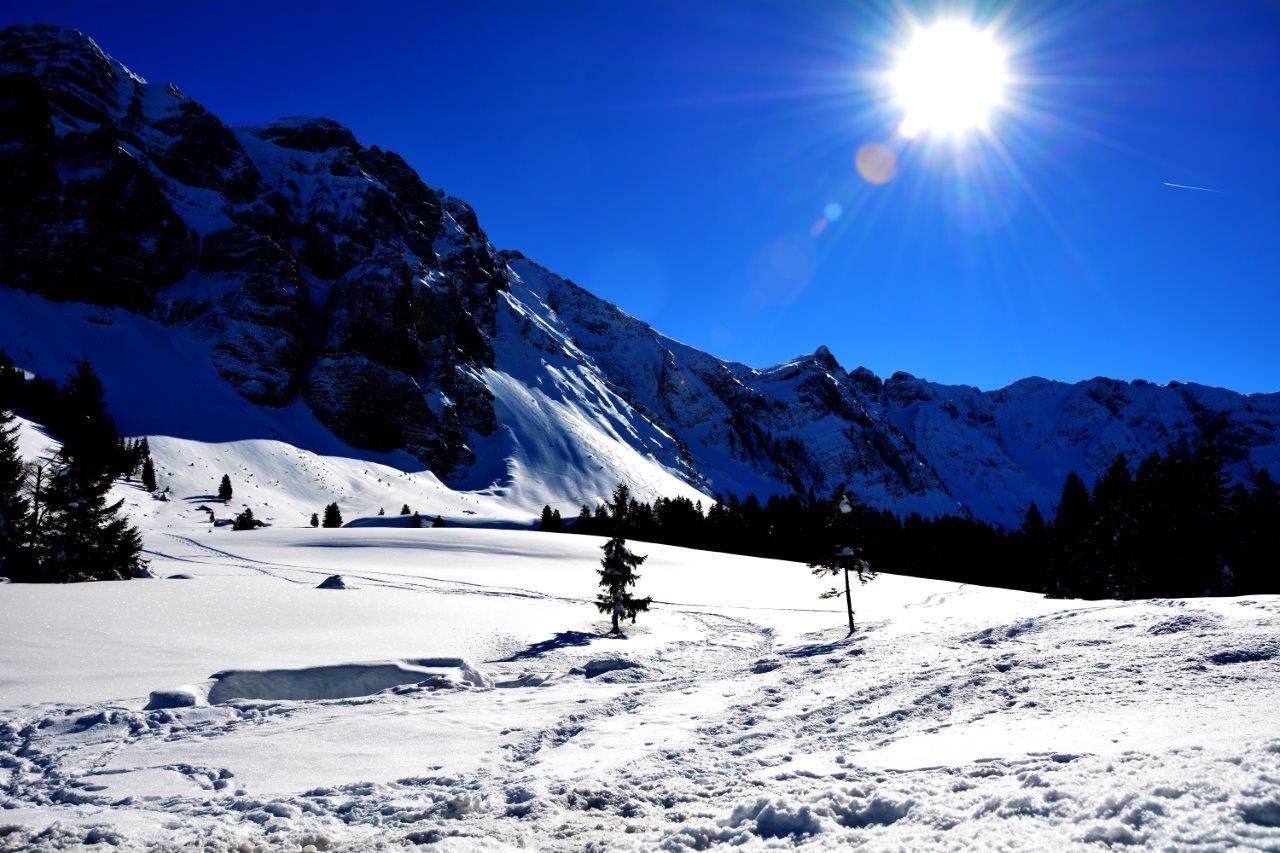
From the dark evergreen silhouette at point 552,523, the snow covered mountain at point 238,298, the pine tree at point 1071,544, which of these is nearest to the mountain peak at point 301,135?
the snow covered mountain at point 238,298

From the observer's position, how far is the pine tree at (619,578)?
30.2m

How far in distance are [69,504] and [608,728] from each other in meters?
25.9

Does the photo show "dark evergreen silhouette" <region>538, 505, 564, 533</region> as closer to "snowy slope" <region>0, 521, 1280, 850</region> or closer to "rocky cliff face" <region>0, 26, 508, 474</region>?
"rocky cliff face" <region>0, 26, 508, 474</region>

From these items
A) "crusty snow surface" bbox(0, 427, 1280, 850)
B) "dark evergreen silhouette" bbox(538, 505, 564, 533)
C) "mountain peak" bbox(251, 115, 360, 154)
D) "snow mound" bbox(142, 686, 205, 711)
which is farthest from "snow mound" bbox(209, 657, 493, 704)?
"mountain peak" bbox(251, 115, 360, 154)

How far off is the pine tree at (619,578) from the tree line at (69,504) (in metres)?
20.4

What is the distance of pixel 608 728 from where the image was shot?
520 inches

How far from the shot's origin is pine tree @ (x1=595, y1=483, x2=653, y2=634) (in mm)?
30219

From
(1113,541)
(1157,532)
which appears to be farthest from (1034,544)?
(1157,532)

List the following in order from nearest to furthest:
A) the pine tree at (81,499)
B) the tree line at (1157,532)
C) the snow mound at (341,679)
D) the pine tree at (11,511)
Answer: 1. the snow mound at (341,679)
2. the pine tree at (11,511)
3. the pine tree at (81,499)
4. the tree line at (1157,532)

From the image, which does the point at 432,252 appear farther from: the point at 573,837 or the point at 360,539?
the point at 573,837

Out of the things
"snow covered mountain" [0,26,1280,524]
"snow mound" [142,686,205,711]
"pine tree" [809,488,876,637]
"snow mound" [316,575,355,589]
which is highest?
"snow covered mountain" [0,26,1280,524]

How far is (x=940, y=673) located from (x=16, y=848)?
15.9 metres

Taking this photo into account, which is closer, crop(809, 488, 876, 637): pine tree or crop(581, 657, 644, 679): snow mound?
crop(581, 657, 644, 679): snow mound

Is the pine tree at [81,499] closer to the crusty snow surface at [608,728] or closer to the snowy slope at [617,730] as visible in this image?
the crusty snow surface at [608,728]
